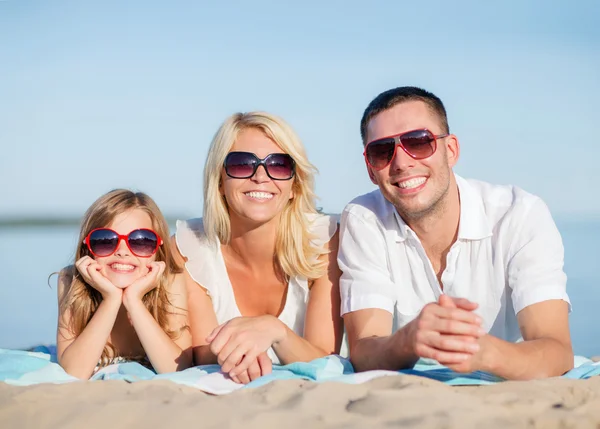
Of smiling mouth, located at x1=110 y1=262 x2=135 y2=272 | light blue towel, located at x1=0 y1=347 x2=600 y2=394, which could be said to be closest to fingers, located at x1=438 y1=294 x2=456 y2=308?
light blue towel, located at x1=0 y1=347 x2=600 y2=394

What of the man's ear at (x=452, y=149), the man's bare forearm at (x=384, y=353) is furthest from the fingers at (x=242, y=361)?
the man's ear at (x=452, y=149)

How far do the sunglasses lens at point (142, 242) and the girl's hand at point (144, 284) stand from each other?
87 millimetres

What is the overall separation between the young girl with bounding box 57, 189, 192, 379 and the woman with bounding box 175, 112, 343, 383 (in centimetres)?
22

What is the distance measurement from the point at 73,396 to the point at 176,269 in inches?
63.3

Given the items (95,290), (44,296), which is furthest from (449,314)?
(44,296)

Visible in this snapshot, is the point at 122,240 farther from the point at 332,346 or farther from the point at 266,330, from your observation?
the point at 332,346

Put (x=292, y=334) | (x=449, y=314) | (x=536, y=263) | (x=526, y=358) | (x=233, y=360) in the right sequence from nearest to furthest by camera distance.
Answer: (x=449, y=314) < (x=526, y=358) < (x=233, y=360) < (x=536, y=263) < (x=292, y=334)

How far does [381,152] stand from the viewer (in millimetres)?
4398

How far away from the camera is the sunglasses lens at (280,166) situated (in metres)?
4.71

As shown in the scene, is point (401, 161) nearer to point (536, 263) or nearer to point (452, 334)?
point (536, 263)

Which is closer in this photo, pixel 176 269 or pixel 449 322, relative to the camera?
pixel 449 322

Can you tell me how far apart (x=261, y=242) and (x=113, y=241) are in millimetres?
1022

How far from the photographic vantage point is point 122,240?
4465 millimetres

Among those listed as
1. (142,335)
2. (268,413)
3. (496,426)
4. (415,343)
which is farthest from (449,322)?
(142,335)
